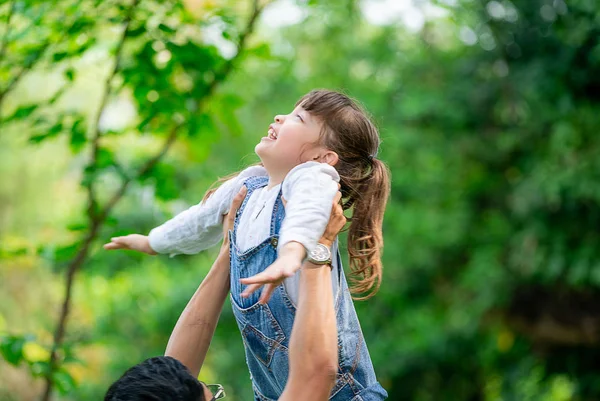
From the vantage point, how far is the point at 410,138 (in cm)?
764

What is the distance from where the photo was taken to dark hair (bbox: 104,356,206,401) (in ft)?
4.41

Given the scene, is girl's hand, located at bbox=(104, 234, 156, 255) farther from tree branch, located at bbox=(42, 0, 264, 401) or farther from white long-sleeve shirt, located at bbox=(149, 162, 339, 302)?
tree branch, located at bbox=(42, 0, 264, 401)

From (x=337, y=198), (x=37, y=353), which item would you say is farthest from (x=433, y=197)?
(x=337, y=198)

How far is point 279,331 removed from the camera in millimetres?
1509

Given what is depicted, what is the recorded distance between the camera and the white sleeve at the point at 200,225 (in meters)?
1.77

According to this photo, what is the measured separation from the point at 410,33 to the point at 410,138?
4.00ft

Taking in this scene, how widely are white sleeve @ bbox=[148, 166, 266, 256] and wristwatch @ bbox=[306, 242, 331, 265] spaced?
37cm

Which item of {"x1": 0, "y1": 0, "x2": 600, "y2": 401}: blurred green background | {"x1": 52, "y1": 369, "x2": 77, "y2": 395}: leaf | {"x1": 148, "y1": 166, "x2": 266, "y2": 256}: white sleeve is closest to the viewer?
{"x1": 148, "y1": 166, "x2": 266, "y2": 256}: white sleeve

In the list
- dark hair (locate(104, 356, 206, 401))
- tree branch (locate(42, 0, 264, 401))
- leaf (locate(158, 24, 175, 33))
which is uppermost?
dark hair (locate(104, 356, 206, 401))

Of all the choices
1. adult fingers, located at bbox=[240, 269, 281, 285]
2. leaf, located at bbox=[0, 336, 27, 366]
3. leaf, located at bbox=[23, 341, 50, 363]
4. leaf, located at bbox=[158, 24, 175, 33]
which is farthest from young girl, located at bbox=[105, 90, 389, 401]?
leaf, located at bbox=[23, 341, 50, 363]

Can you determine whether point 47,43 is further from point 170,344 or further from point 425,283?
point 425,283

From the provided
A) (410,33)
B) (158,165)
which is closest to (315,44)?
(410,33)

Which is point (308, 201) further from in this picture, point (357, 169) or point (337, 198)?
point (357, 169)

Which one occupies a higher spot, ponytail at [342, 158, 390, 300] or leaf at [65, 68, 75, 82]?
ponytail at [342, 158, 390, 300]
